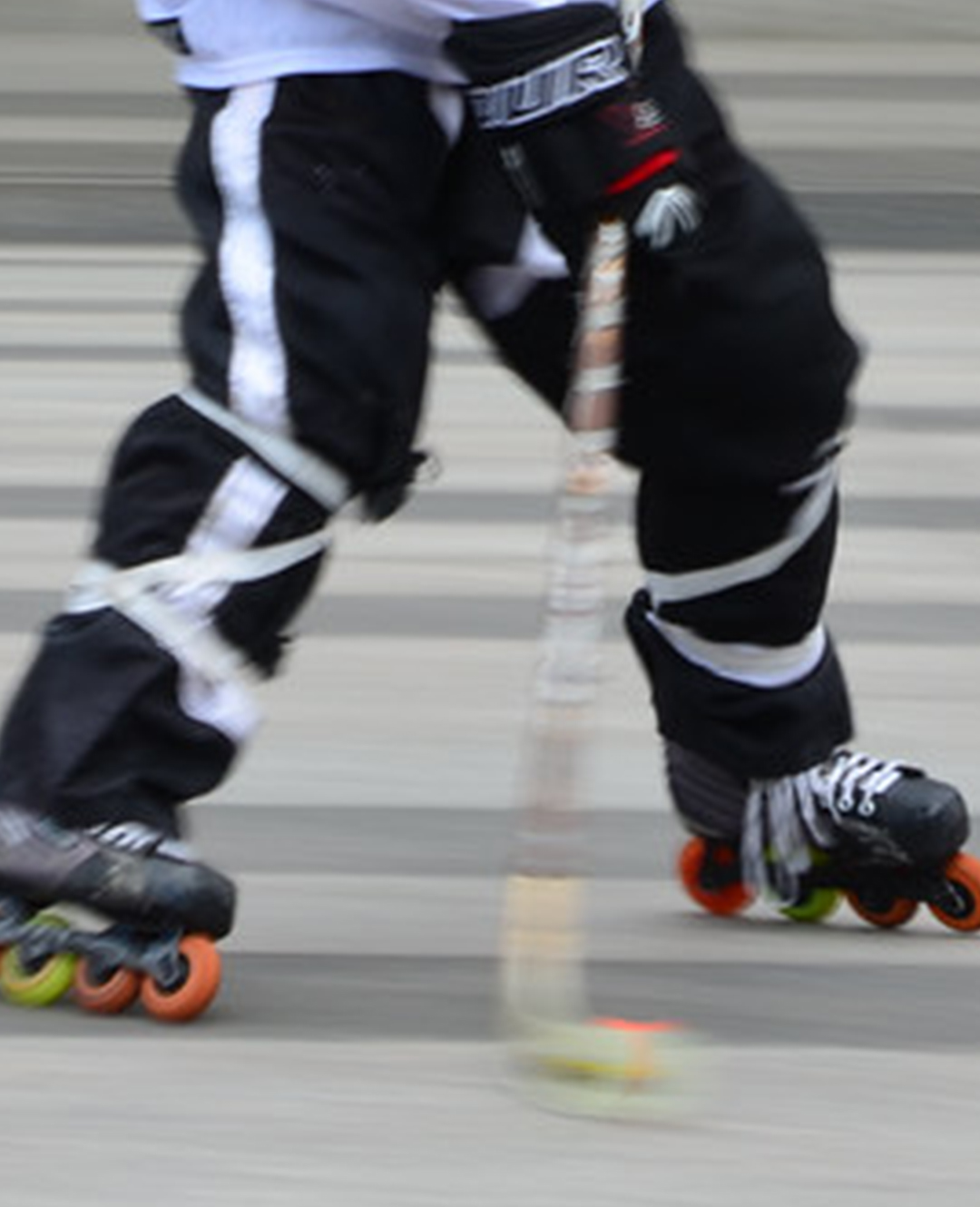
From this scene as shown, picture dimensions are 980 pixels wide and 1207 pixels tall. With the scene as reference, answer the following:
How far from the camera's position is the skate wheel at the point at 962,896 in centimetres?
432

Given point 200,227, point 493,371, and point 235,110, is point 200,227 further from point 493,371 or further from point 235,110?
point 493,371

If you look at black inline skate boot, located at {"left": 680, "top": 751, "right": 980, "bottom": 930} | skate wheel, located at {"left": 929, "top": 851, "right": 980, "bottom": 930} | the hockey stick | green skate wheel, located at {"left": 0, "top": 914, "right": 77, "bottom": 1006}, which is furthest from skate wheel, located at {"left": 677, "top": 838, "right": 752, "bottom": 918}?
green skate wheel, located at {"left": 0, "top": 914, "right": 77, "bottom": 1006}

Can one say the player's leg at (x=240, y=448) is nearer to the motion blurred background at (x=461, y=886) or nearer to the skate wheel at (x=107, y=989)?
the skate wheel at (x=107, y=989)

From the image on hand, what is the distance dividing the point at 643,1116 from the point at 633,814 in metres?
1.39

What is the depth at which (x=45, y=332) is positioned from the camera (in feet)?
30.2

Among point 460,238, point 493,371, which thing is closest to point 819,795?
point 460,238

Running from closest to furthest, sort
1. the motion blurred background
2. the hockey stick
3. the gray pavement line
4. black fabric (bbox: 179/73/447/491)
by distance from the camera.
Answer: the motion blurred background, the hockey stick, black fabric (bbox: 179/73/447/491), the gray pavement line

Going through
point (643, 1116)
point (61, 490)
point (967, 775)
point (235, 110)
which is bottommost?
point (61, 490)

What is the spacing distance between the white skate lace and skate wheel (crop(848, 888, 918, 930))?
7 cm

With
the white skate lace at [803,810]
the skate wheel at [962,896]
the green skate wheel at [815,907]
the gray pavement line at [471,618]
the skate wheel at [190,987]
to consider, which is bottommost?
the gray pavement line at [471,618]

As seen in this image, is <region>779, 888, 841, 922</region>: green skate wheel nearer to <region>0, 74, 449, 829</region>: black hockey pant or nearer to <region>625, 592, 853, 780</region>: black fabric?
<region>625, 592, 853, 780</region>: black fabric

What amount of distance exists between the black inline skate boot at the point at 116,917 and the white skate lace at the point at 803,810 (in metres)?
0.66

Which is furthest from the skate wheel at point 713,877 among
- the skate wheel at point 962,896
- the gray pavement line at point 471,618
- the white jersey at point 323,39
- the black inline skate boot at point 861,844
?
the gray pavement line at point 471,618

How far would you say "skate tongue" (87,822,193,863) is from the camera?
392cm
